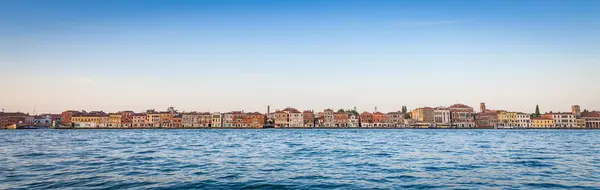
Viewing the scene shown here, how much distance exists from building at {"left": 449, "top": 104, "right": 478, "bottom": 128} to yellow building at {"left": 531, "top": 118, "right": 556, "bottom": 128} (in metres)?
18.3

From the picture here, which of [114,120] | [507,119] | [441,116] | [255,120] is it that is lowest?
[507,119]

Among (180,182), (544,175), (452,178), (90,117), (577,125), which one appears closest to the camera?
(180,182)

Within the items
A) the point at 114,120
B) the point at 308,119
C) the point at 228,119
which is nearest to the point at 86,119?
the point at 114,120

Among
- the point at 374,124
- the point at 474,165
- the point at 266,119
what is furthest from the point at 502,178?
the point at 266,119

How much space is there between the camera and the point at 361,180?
1226 centimetres

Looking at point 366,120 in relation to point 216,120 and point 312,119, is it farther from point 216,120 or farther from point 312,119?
point 216,120

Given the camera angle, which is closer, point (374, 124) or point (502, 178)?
point (502, 178)

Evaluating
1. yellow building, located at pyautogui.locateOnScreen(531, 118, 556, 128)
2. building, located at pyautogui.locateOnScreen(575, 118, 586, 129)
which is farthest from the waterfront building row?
building, located at pyautogui.locateOnScreen(575, 118, 586, 129)

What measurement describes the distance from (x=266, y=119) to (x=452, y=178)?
135253 mm

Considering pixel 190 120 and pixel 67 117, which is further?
A: pixel 190 120

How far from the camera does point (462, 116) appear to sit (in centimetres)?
13538

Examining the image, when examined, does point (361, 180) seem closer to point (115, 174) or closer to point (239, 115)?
point (115, 174)

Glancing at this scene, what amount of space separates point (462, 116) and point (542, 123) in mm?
24045

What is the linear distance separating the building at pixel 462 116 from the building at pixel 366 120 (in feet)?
87.2
